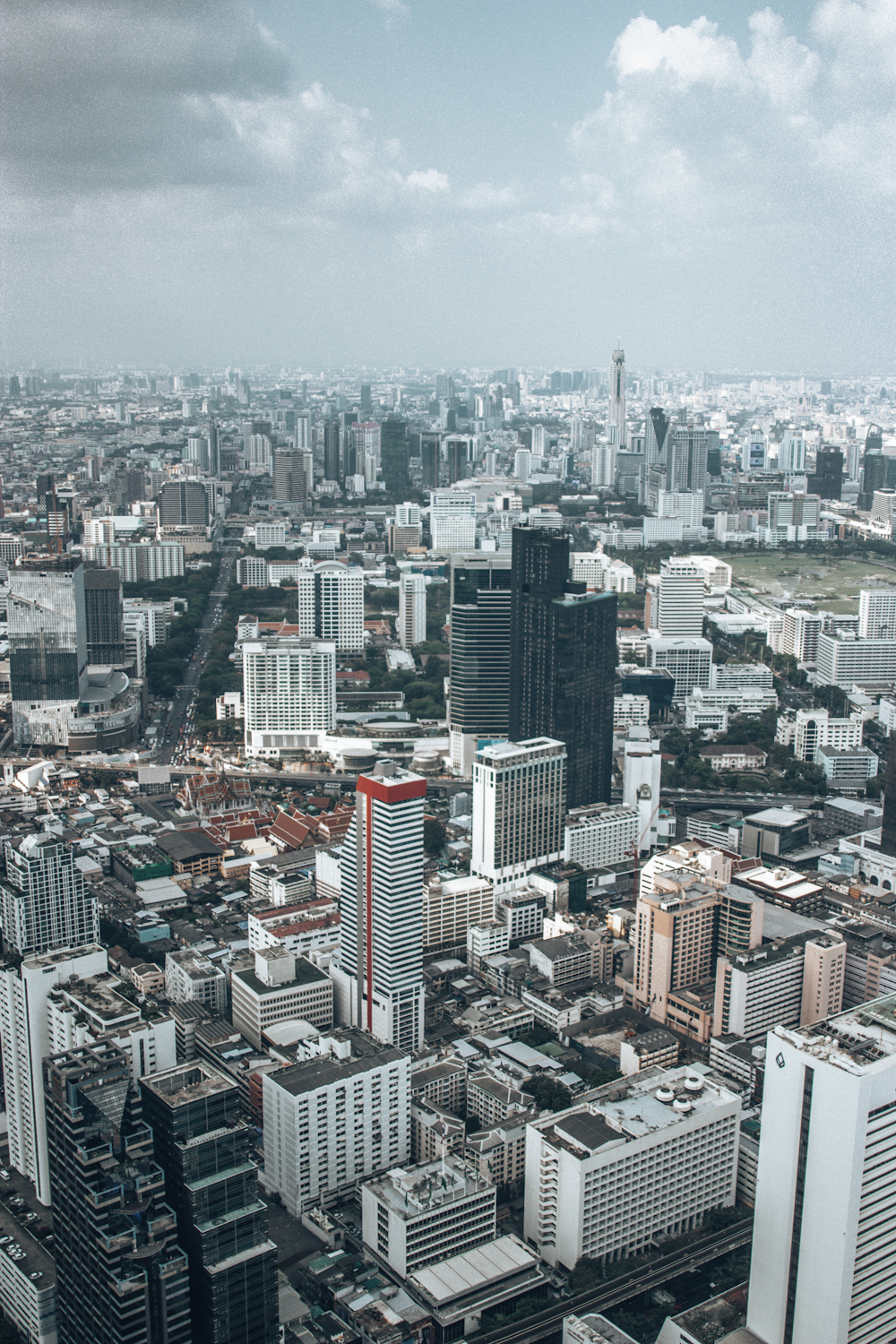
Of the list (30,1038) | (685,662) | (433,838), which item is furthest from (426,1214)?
(685,662)

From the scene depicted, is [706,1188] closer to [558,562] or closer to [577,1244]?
[577,1244]

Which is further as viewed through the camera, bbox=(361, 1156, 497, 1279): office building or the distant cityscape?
bbox=(361, 1156, 497, 1279): office building

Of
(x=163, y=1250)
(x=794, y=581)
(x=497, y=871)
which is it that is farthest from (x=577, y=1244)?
(x=794, y=581)

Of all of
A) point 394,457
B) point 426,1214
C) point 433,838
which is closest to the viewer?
point 426,1214

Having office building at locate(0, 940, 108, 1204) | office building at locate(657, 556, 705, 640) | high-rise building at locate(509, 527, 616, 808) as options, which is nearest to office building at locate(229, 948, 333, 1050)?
office building at locate(0, 940, 108, 1204)

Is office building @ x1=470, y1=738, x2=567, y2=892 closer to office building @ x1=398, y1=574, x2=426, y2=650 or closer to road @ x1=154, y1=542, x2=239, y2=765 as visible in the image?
road @ x1=154, y1=542, x2=239, y2=765

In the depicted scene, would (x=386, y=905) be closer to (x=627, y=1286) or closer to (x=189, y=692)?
(x=627, y=1286)
